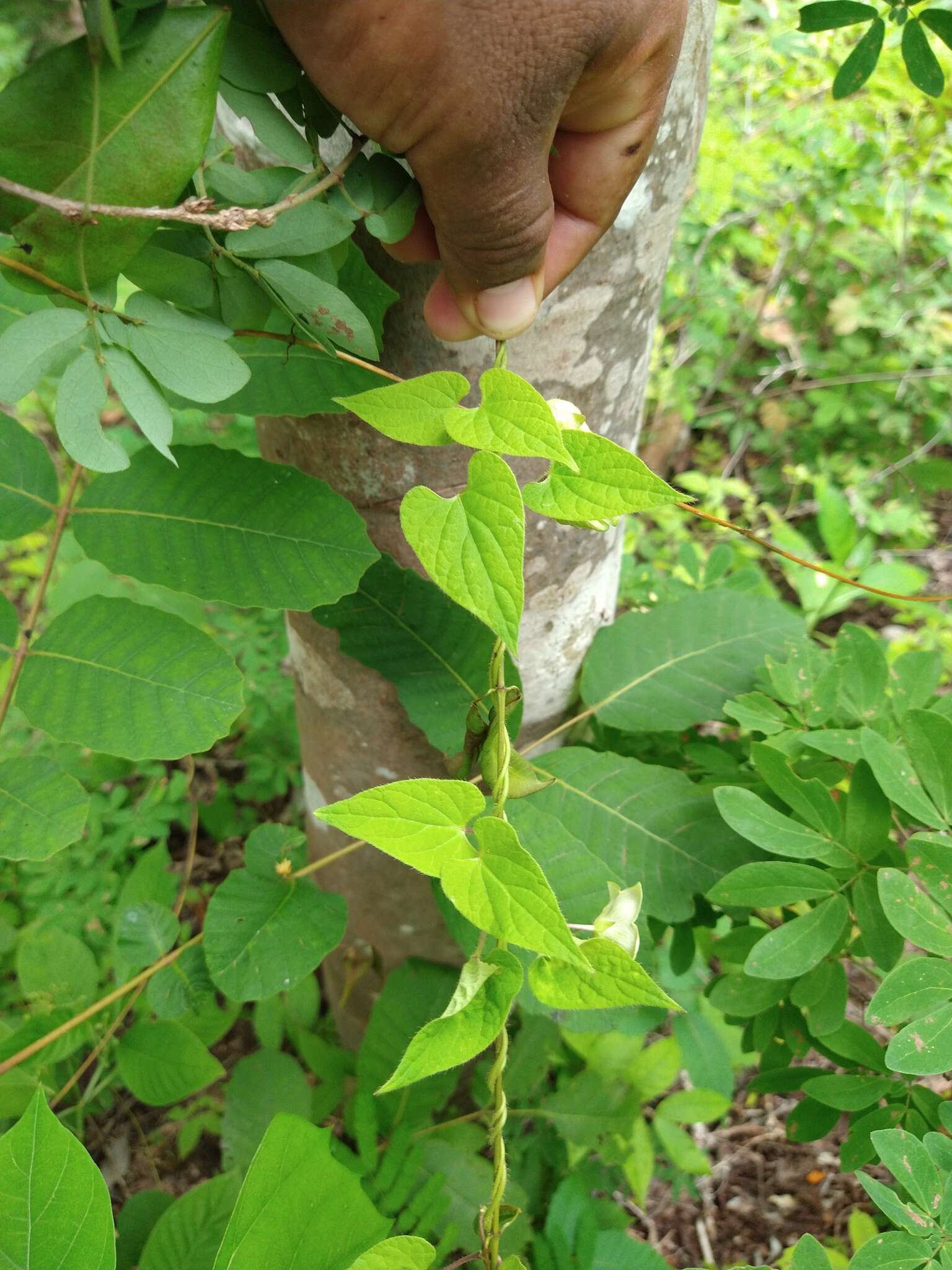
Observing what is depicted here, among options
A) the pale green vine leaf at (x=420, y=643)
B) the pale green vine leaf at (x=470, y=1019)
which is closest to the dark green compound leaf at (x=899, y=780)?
the pale green vine leaf at (x=420, y=643)

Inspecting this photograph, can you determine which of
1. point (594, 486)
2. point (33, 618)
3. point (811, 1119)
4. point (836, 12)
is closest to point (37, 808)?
point (33, 618)

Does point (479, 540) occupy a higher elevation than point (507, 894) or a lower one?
higher

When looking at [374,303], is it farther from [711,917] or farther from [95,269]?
[711,917]

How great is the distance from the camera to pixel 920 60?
1.28 m

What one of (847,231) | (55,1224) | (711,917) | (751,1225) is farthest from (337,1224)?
(847,231)

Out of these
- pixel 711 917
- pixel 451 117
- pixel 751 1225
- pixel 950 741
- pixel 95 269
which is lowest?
pixel 751 1225

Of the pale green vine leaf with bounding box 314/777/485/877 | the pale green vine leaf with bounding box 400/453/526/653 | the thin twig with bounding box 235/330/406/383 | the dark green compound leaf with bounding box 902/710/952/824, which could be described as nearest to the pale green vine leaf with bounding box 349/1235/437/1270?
the pale green vine leaf with bounding box 314/777/485/877

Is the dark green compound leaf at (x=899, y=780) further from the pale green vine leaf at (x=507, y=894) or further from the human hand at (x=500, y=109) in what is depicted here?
the human hand at (x=500, y=109)

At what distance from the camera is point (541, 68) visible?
78cm

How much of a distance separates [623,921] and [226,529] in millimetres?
720

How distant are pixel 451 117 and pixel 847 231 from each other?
12.5 ft

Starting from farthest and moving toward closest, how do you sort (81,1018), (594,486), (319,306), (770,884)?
(81,1018) → (770,884) → (319,306) → (594,486)

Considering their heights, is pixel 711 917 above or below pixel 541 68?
below

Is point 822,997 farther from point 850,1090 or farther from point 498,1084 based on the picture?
point 498,1084
